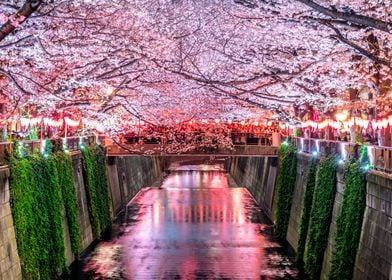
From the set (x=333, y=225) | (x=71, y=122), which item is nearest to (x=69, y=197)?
(x=71, y=122)

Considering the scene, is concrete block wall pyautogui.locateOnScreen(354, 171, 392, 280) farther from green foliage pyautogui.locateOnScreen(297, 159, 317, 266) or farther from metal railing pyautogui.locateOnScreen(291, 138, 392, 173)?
green foliage pyautogui.locateOnScreen(297, 159, 317, 266)

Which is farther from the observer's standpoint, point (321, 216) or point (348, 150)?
point (321, 216)

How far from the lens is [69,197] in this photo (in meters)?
24.3

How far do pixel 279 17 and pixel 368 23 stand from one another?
3.78 m

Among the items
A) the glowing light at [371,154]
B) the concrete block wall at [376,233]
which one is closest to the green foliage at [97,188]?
the concrete block wall at [376,233]

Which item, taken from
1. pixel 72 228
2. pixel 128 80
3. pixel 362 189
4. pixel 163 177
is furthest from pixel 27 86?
pixel 163 177

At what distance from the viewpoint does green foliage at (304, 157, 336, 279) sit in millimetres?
21500

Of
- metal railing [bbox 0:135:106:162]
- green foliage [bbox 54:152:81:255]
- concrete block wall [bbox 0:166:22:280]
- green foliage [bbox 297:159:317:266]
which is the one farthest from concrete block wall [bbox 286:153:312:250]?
concrete block wall [bbox 0:166:22:280]

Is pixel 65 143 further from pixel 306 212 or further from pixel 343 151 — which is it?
pixel 343 151

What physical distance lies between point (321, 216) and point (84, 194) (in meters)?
12.3

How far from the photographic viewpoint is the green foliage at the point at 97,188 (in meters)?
29.7

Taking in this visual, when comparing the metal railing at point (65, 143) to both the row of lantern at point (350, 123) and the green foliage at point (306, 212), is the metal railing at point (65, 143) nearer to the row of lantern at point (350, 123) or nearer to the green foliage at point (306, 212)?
the green foliage at point (306, 212)

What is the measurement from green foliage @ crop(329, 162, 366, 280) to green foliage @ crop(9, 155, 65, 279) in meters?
8.97

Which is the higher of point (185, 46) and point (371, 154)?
point (185, 46)
